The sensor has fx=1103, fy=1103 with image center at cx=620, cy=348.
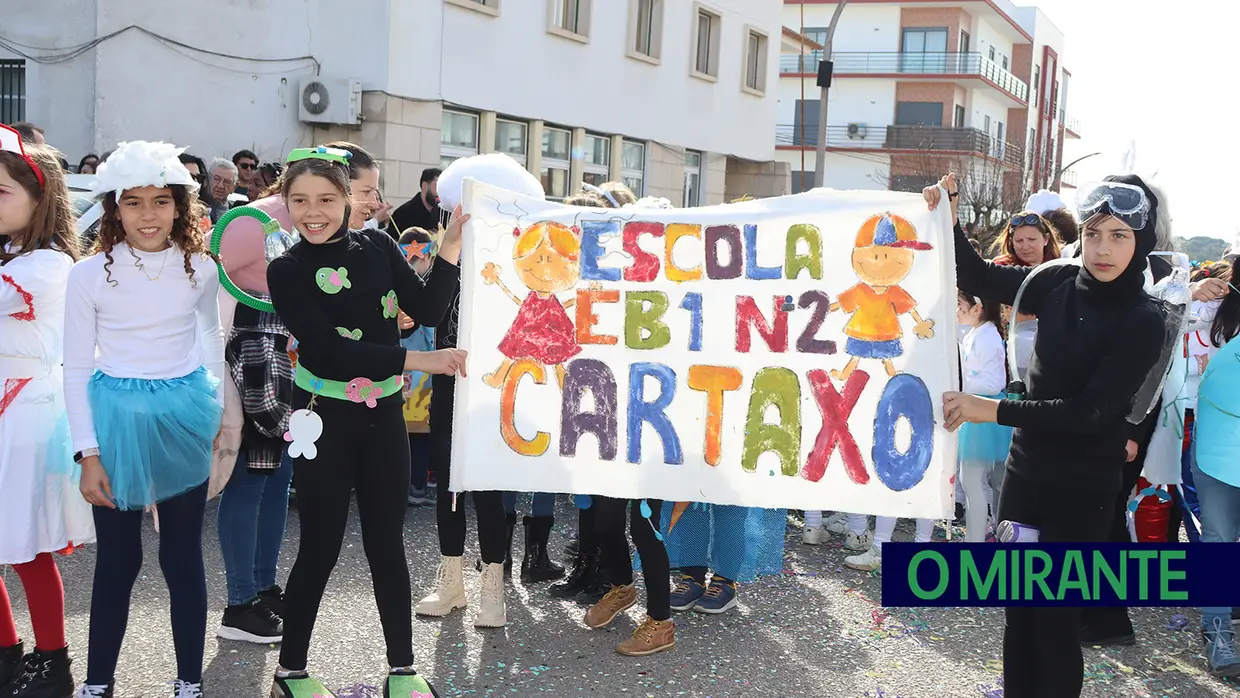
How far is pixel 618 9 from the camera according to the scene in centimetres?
1931

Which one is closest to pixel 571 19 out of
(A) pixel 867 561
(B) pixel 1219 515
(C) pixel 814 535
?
(C) pixel 814 535

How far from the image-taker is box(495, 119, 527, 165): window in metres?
17.4

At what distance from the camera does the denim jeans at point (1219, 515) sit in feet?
14.9

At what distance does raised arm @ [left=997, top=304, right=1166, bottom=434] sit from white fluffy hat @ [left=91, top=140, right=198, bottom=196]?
2800 mm

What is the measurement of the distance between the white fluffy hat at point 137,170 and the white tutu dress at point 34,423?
1.27ft

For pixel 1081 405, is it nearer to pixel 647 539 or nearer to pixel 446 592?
pixel 647 539

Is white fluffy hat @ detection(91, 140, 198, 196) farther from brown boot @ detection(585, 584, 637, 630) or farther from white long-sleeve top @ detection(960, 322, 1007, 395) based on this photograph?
white long-sleeve top @ detection(960, 322, 1007, 395)

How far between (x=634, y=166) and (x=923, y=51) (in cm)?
3134

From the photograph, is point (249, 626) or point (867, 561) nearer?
point (249, 626)

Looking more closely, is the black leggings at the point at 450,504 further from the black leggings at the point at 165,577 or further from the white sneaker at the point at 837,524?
the white sneaker at the point at 837,524

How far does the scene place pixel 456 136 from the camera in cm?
1652

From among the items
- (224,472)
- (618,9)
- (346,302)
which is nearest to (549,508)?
(224,472)

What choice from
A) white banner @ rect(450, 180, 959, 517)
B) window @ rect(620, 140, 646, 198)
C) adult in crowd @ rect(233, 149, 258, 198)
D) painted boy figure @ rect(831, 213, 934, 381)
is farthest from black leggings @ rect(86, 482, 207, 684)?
window @ rect(620, 140, 646, 198)

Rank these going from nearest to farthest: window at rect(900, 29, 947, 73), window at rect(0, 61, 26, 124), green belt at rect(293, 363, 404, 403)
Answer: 1. green belt at rect(293, 363, 404, 403)
2. window at rect(0, 61, 26, 124)
3. window at rect(900, 29, 947, 73)
